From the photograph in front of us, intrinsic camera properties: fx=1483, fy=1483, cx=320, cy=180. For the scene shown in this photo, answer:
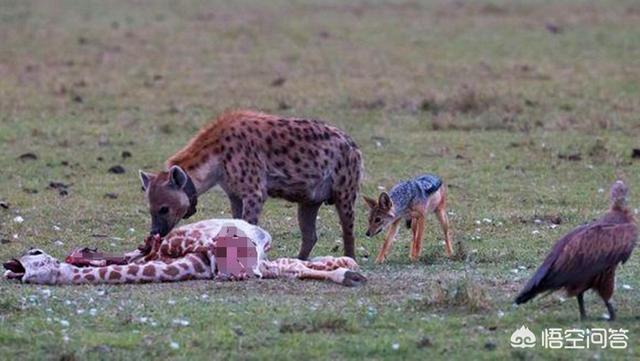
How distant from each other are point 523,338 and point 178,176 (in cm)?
316

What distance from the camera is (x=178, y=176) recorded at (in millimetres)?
9602

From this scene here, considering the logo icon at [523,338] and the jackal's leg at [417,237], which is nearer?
the logo icon at [523,338]

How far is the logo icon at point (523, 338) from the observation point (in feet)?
23.3

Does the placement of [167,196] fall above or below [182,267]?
above

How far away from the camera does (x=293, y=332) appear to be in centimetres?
737


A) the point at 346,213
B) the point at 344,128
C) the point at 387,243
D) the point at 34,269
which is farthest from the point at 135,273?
the point at 344,128

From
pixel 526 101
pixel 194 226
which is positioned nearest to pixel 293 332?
pixel 194 226

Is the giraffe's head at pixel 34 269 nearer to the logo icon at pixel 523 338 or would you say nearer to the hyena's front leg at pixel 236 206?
the hyena's front leg at pixel 236 206

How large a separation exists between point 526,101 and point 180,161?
9.82 meters

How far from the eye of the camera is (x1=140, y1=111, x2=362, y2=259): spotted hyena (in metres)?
9.66

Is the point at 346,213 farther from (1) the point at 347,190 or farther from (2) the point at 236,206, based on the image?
(2) the point at 236,206

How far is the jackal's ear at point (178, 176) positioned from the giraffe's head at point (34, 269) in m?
1.05

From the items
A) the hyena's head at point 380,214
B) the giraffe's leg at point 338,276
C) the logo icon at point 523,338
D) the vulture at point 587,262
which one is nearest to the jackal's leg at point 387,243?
the hyena's head at point 380,214

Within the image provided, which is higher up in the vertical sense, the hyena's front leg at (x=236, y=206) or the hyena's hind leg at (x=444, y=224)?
the hyena's front leg at (x=236, y=206)
